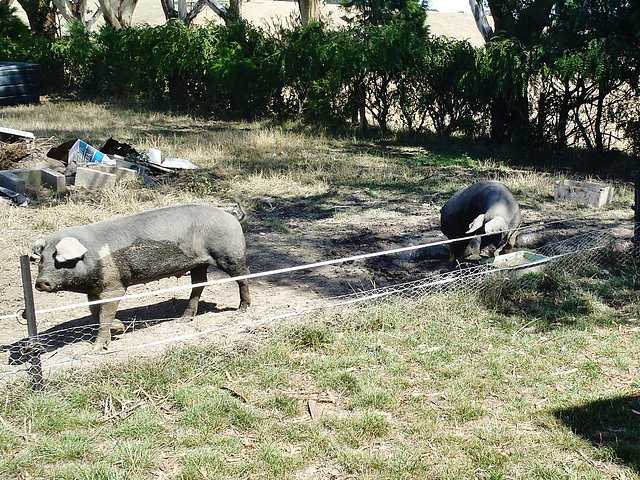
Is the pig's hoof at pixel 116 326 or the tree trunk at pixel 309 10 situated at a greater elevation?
the tree trunk at pixel 309 10

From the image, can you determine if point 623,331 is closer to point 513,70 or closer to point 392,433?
point 392,433

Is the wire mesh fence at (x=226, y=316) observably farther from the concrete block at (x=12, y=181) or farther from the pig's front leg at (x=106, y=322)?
the concrete block at (x=12, y=181)

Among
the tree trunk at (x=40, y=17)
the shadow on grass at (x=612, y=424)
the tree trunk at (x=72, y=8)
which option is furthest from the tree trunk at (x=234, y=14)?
the shadow on grass at (x=612, y=424)

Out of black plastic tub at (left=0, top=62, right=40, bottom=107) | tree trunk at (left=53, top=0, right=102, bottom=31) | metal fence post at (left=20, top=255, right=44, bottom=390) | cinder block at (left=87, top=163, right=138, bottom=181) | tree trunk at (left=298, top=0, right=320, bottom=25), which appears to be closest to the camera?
metal fence post at (left=20, top=255, right=44, bottom=390)


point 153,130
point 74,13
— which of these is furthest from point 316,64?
point 74,13

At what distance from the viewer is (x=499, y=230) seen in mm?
7195

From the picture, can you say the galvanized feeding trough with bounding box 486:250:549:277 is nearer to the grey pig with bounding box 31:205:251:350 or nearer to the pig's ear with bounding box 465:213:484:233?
the pig's ear with bounding box 465:213:484:233

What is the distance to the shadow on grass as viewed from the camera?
4125 mm

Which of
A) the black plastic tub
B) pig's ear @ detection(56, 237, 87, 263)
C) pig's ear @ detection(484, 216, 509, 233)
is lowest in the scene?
pig's ear @ detection(484, 216, 509, 233)

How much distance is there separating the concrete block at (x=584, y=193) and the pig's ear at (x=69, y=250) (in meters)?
7.86

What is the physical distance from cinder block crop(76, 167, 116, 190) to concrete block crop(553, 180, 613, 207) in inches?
284

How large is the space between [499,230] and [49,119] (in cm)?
1413

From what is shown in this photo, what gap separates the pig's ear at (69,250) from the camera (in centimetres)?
533

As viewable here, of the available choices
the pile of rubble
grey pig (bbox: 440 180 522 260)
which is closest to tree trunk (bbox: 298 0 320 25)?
the pile of rubble
